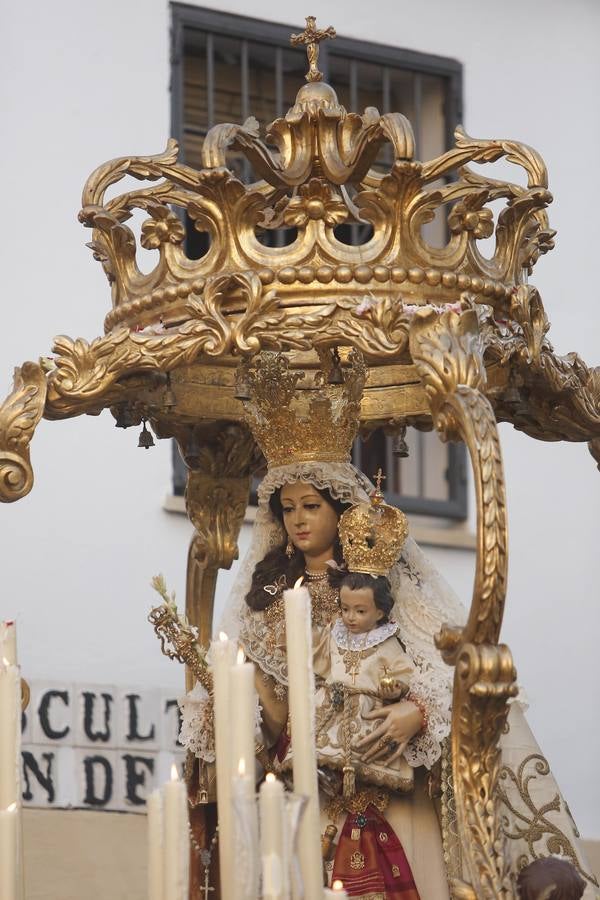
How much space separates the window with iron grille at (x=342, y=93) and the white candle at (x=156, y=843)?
486cm

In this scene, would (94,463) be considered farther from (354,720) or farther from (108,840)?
(354,720)

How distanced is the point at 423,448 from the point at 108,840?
2002 millimetres

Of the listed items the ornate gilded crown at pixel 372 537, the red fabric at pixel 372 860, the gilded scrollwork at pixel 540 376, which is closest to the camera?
the red fabric at pixel 372 860

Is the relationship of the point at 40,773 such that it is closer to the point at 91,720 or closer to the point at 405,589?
the point at 91,720

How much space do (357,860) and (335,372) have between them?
1.15m

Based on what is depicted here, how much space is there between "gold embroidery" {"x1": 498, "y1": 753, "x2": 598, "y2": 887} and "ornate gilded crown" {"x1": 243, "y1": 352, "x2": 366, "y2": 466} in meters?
0.89

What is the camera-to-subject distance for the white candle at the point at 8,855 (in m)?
3.62

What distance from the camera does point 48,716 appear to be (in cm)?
760

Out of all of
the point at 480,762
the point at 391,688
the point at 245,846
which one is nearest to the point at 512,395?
the point at 391,688

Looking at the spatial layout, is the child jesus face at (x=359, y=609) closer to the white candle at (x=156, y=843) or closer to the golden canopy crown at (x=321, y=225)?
the golden canopy crown at (x=321, y=225)

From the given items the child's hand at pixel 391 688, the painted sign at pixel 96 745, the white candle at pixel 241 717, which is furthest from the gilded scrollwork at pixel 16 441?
the painted sign at pixel 96 745

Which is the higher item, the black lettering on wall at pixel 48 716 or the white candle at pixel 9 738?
the black lettering on wall at pixel 48 716

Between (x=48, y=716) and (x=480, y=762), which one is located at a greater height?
(x=48, y=716)

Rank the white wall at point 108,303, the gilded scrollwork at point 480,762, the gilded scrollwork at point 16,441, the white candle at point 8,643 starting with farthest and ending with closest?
the white wall at point 108,303 < the gilded scrollwork at point 16,441 < the gilded scrollwork at point 480,762 < the white candle at point 8,643
